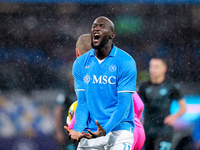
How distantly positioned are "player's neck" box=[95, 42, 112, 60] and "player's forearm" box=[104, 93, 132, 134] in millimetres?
311

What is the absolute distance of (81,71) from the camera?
3.22 metres

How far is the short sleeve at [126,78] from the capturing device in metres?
3.07

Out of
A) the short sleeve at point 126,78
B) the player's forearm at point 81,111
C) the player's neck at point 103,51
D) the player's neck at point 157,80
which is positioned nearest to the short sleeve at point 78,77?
the player's forearm at point 81,111

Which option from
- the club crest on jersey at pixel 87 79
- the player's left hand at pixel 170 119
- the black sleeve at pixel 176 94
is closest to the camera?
the club crest on jersey at pixel 87 79

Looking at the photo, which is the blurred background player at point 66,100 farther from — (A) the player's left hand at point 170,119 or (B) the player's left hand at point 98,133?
(A) the player's left hand at point 170,119

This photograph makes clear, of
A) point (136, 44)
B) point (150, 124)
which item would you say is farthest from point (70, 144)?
point (136, 44)

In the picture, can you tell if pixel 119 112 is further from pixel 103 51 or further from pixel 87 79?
pixel 103 51

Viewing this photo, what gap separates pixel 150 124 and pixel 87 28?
262 centimetres

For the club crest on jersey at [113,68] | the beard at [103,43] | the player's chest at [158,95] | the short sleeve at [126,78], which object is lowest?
the player's chest at [158,95]

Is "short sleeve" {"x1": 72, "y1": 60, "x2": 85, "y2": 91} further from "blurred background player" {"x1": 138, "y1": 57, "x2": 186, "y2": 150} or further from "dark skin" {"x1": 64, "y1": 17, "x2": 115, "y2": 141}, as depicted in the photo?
"blurred background player" {"x1": 138, "y1": 57, "x2": 186, "y2": 150}

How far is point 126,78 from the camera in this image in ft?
10.2

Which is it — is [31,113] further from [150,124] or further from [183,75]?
[183,75]

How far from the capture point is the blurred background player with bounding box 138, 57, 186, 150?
5707 millimetres

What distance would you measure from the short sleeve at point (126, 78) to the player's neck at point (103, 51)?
0.17m
